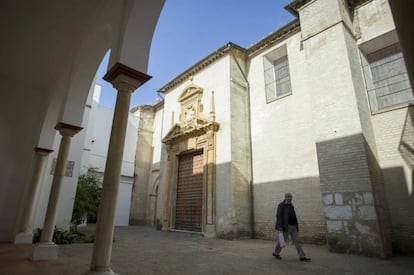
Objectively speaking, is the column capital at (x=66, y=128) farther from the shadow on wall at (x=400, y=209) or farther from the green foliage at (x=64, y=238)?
the shadow on wall at (x=400, y=209)

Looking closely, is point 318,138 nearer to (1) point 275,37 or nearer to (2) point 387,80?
(2) point 387,80

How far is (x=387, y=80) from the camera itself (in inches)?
298

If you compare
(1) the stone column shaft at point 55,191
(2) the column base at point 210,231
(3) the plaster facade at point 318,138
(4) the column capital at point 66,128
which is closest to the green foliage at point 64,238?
(1) the stone column shaft at point 55,191

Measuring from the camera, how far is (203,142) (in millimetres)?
11430

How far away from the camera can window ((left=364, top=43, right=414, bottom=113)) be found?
7.21 m

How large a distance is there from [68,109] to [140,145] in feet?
41.9

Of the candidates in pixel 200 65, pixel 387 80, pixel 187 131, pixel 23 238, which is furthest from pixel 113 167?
pixel 200 65

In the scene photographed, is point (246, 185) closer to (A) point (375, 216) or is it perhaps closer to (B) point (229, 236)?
(B) point (229, 236)

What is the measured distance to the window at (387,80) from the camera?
721 cm

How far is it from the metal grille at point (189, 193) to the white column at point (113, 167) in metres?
8.11

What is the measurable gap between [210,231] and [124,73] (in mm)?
7948

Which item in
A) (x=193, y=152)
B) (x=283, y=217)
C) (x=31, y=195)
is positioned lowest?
(x=283, y=217)

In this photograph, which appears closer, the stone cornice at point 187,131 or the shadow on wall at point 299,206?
the shadow on wall at point 299,206

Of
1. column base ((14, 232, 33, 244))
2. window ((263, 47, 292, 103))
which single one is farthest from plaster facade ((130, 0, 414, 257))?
column base ((14, 232, 33, 244))
